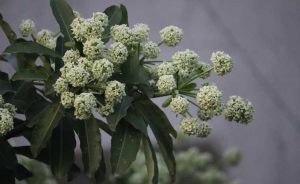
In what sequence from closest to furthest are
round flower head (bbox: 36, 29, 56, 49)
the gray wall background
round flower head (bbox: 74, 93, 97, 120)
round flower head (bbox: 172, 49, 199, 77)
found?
1. round flower head (bbox: 74, 93, 97, 120)
2. round flower head (bbox: 172, 49, 199, 77)
3. round flower head (bbox: 36, 29, 56, 49)
4. the gray wall background

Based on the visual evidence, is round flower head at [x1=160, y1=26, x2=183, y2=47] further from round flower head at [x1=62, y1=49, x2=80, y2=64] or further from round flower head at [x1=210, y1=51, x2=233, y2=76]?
round flower head at [x1=62, y1=49, x2=80, y2=64]

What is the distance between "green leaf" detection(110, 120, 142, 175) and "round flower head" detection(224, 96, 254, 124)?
17 centimetres

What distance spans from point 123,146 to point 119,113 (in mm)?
75

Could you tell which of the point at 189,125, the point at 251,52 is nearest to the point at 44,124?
the point at 189,125

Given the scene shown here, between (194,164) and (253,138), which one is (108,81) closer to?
(194,164)

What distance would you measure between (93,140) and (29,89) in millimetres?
175

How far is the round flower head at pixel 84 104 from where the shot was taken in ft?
3.29

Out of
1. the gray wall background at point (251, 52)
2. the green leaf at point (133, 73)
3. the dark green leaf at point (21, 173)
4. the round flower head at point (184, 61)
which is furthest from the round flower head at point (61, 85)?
the gray wall background at point (251, 52)

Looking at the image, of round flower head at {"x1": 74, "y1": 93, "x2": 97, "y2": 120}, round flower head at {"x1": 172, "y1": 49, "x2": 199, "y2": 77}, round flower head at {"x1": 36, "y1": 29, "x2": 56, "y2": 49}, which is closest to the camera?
round flower head at {"x1": 74, "y1": 93, "x2": 97, "y2": 120}

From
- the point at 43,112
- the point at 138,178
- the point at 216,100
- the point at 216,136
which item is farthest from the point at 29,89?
the point at 216,136

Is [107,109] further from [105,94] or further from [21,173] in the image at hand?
[21,173]

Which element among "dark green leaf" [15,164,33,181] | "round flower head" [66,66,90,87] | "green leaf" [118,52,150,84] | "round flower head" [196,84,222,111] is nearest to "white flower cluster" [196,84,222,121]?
"round flower head" [196,84,222,111]

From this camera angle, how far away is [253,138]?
309 centimetres

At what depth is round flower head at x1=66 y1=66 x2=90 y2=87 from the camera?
3.30 feet
